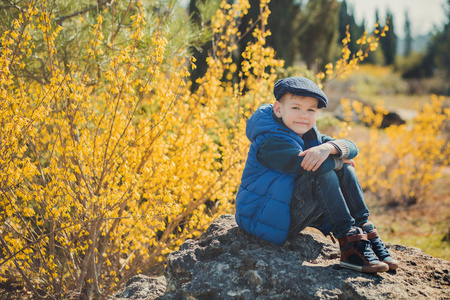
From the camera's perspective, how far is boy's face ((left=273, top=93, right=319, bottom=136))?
2.17m

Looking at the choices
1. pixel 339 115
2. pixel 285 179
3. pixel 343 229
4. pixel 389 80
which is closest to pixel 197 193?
pixel 285 179

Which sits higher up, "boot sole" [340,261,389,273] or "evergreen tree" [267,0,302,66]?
"evergreen tree" [267,0,302,66]

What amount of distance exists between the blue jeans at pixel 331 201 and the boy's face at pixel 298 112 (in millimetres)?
295

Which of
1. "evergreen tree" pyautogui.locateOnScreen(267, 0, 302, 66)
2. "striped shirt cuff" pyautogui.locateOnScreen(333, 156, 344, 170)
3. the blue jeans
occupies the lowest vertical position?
the blue jeans

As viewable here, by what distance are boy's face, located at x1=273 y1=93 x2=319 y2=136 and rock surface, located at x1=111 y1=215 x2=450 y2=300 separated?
2.36 feet

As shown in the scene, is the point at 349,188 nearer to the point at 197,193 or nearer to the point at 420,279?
the point at 420,279

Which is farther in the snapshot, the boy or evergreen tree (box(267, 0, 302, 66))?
evergreen tree (box(267, 0, 302, 66))

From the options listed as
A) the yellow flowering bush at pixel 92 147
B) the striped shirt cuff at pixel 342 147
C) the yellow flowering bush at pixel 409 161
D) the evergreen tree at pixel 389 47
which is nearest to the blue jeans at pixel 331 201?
the striped shirt cuff at pixel 342 147

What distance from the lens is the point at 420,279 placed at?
83.0 inches

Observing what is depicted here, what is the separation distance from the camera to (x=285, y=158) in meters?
2.08

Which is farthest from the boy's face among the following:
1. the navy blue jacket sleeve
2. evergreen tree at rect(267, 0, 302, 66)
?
evergreen tree at rect(267, 0, 302, 66)

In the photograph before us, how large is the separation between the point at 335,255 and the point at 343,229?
0.36 meters

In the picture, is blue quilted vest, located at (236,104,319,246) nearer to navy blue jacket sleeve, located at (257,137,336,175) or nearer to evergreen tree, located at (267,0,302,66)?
navy blue jacket sleeve, located at (257,137,336,175)

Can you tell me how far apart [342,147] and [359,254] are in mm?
573
